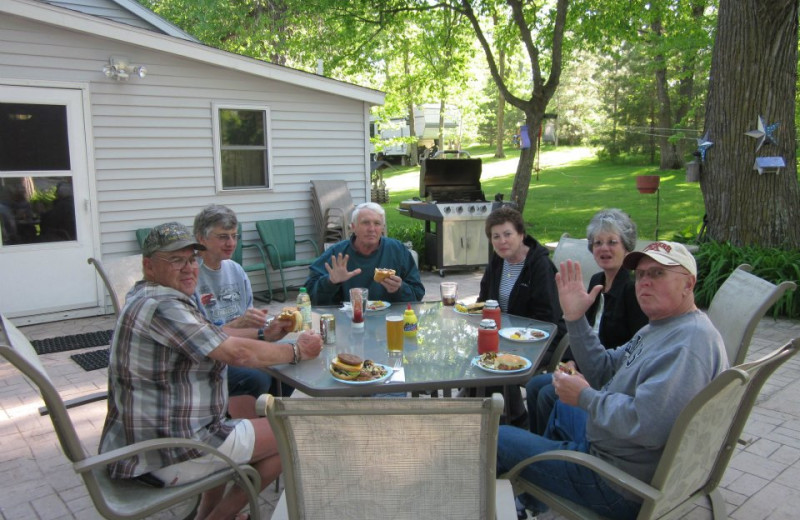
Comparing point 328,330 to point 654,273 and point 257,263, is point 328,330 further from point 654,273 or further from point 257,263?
point 257,263

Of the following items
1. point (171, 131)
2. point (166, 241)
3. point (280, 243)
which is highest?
point (171, 131)

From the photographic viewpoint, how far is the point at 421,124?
2945 centimetres

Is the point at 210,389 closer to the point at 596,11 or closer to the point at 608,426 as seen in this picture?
the point at 608,426

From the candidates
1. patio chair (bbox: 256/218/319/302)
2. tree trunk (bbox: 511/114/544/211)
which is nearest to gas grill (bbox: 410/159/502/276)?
tree trunk (bbox: 511/114/544/211)

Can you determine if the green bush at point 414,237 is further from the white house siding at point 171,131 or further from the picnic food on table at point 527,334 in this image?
the picnic food on table at point 527,334

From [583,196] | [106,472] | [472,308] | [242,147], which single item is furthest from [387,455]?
[583,196]

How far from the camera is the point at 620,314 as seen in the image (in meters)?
2.87

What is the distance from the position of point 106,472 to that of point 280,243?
5.46 meters

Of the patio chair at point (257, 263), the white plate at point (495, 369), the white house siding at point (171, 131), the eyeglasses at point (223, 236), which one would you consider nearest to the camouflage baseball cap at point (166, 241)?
the eyeglasses at point (223, 236)

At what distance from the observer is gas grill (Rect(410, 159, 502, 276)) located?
8062 millimetres

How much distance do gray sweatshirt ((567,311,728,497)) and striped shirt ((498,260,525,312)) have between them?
142 centimetres

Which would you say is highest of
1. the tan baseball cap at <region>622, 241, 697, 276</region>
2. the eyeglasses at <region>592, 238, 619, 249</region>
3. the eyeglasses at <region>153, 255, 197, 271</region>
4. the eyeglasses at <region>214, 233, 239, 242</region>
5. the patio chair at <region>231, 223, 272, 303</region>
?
the tan baseball cap at <region>622, 241, 697, 276</region>

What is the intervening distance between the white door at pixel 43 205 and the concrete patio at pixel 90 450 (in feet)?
4.44

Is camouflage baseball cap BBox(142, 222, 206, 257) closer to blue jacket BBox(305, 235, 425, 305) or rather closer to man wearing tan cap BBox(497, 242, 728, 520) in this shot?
man wearing tan cap BBox(497, 242, 728, 520)
